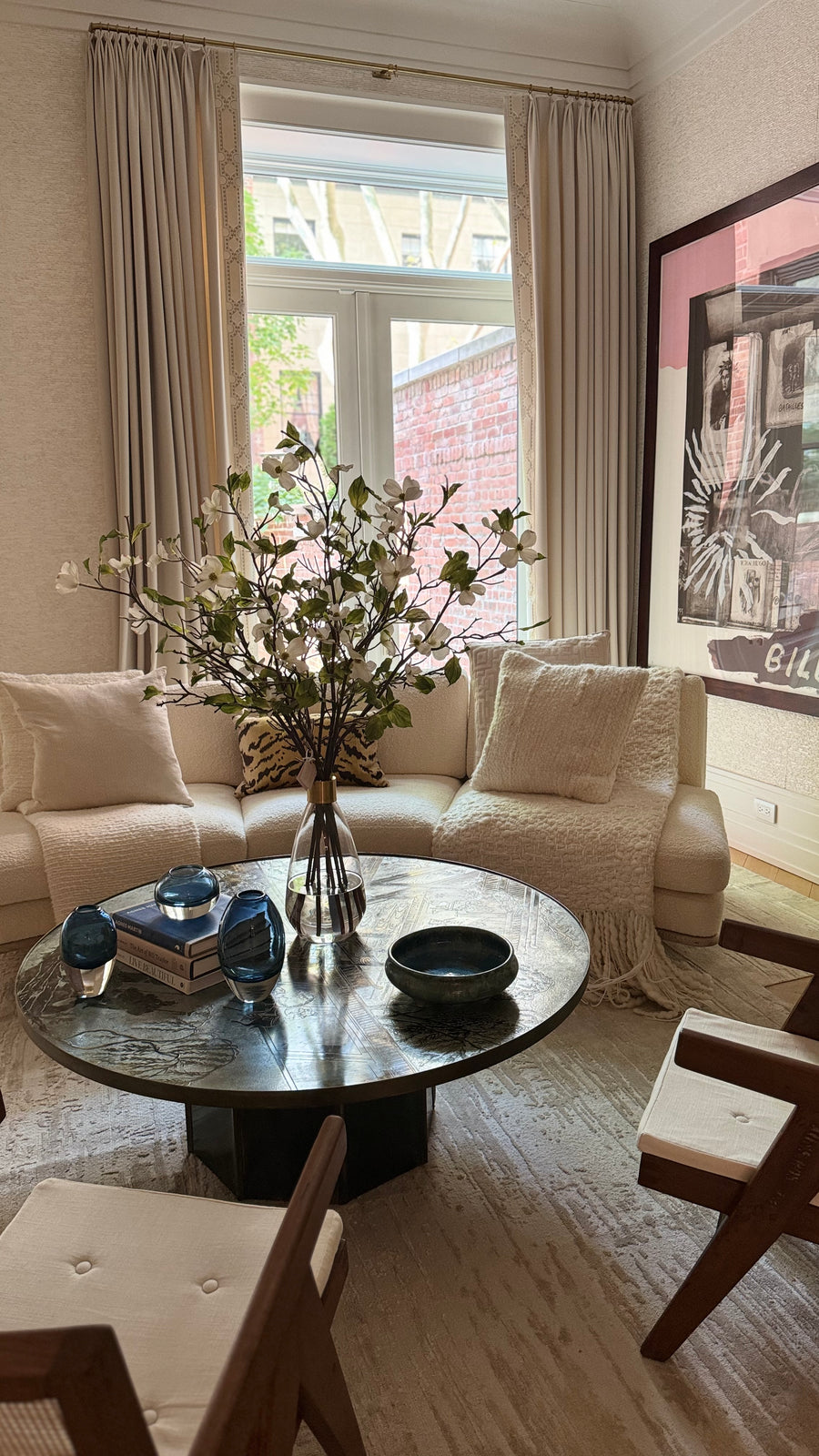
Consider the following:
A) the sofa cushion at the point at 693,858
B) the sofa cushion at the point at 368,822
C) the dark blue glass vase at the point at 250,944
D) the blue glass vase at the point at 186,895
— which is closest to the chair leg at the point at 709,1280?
the dark blue glass vase at the point at 250,944

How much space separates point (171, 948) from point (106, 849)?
3.36 feet

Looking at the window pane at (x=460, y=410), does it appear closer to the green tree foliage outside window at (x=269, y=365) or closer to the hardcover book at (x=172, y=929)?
the green tree foliage outside window at (x=269, y=365)

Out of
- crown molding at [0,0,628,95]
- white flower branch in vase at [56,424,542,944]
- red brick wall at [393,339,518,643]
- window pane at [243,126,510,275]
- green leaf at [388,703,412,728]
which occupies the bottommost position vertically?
green leaf at [388,703,412,728]

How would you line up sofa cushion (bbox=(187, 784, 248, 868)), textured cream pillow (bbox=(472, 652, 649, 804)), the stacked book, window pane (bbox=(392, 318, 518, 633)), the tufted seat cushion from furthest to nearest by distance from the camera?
window pane (bbox=(392, 318, 518, 633))
textured cream pillow (bbox=(472, 652, 649, 804))
sofa cushion (bbox=(187, 784, 248, 868))
the stacked book
the tufted seat cushion

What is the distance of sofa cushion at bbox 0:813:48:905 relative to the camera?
8.67 ft

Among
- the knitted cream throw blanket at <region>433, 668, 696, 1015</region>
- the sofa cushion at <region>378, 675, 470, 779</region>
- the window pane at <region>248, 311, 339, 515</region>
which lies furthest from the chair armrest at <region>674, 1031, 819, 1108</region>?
the window pane at <region>248, 311, 339, 515</region>

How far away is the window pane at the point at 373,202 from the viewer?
4.25 metres

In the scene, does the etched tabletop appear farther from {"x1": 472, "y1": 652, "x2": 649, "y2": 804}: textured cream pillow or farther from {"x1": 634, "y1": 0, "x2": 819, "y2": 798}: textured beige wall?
{"x1": 634, "y1": 0, "x2": 819, "y2": 798}: textured beige wall

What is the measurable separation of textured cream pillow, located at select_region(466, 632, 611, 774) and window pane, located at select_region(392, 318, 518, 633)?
1.36 metres

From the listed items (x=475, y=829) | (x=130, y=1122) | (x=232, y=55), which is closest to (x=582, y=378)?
(x=232, y=55)

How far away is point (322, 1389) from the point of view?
1.14 m

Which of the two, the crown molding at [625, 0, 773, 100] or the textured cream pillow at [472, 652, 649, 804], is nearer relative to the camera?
the textured cream pillow at [472, 652, 649, 804]

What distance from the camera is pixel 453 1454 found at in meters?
1.36

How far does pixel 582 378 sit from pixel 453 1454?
404 centimetres
